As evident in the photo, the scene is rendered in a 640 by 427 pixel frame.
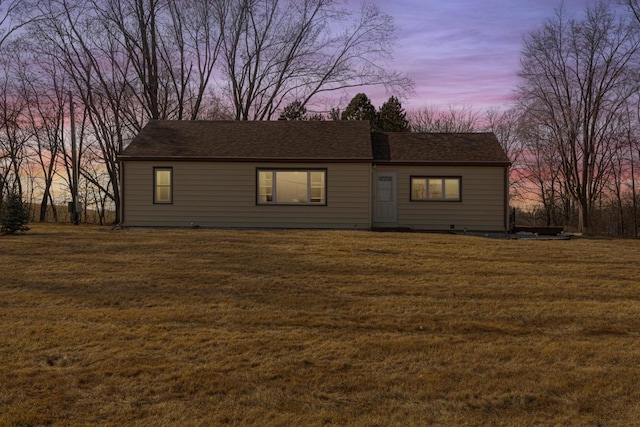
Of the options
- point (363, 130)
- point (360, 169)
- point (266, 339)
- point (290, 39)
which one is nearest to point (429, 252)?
point (360, 169)

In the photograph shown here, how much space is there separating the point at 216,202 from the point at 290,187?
2629 mm

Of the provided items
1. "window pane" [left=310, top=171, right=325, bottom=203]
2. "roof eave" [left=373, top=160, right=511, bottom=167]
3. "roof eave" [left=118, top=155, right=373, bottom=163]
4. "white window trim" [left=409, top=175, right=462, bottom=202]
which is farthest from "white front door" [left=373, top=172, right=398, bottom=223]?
"window pane" [left=310, top=171, right=325, bottom=203]

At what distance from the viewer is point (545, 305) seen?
302 inches

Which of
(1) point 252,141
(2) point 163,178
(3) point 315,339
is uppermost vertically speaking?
(1) point 252,141

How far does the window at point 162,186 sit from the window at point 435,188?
8.54 m

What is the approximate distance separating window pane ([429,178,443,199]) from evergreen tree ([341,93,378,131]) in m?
15.3

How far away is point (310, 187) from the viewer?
1791cm

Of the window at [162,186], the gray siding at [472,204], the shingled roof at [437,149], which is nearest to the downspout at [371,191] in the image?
the shingled roof at [437,149]

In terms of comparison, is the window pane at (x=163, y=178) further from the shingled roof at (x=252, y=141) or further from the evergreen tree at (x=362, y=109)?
the evergreen tree at (x=362, y=109)

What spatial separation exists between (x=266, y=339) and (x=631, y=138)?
91.7 feet

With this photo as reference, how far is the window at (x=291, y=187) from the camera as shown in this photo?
1786cm

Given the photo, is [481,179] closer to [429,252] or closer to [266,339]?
[429,252]

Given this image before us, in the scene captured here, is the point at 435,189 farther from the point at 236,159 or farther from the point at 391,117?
the point at 391,117

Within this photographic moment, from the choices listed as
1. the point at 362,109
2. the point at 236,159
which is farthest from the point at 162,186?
the point at 362,109
